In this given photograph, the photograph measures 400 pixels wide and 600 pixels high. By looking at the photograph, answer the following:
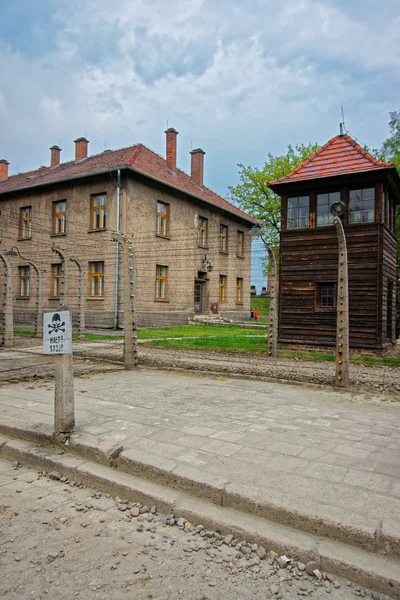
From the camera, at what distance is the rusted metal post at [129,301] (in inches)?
364

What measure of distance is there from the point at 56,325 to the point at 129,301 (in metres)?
4.68

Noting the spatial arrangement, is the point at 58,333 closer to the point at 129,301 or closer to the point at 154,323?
the point at 129,301

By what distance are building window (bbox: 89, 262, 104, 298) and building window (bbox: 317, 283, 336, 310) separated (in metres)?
11.6

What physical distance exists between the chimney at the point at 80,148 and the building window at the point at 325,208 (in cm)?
1893

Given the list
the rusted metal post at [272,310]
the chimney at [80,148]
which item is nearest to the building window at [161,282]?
the chimney at [80,148]

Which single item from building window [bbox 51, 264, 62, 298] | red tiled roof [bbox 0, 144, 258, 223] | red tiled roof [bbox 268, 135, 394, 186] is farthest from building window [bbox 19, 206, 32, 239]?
red tiled roof [bbox 268, 135, 394, 186]

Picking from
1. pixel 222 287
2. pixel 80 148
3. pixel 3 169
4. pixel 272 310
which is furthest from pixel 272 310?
pixel 3 169

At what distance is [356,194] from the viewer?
46.2 ft

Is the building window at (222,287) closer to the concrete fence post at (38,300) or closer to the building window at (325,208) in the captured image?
the concrete fence post at (38,300)

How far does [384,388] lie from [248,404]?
293 centimetres

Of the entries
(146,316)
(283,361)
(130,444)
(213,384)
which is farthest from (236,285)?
(130,444)

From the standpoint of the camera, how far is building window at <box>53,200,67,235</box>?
24.5m

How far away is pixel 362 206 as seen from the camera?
13992 millimetres

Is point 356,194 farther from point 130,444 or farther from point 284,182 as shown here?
point 130,444
